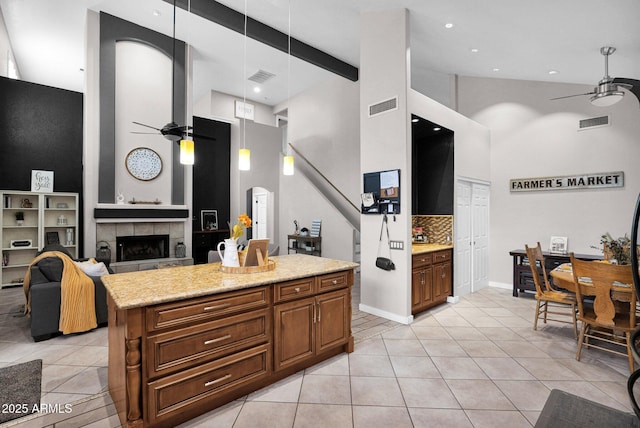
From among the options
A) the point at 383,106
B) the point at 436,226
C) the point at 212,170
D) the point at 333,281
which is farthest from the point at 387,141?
the point at 212,170

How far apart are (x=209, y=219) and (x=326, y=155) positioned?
12.9ft

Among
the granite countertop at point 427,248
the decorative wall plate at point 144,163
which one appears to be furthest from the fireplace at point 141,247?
the granite countertop at point 427,248

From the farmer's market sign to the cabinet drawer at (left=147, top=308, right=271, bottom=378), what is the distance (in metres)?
5.32

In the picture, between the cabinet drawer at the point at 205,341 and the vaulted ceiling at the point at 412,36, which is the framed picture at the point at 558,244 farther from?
the cabinet drawer at the point at 205,341

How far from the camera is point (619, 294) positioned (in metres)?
2.82

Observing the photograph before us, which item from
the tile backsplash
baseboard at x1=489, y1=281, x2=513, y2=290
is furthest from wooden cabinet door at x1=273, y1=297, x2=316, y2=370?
baseboard at x1=489, y1=281, x2=513, y2=290

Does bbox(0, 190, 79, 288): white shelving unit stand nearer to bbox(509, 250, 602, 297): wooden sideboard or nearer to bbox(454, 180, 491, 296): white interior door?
bbox(454, 180, 491, 296): white interior door

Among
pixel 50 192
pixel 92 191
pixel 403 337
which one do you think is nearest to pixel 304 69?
pixel 92 191

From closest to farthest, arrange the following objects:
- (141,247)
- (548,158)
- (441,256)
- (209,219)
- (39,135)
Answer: (441,256), (548,158), (39,135), (141,247), (209,219)

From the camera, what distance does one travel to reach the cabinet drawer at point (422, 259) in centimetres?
421

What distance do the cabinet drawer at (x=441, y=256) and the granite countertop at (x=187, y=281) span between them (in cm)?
210

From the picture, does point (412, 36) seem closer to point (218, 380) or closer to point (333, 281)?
point (333, 281)

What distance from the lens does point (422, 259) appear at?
4355 millimetres

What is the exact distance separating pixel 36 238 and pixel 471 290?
839 centimetres
